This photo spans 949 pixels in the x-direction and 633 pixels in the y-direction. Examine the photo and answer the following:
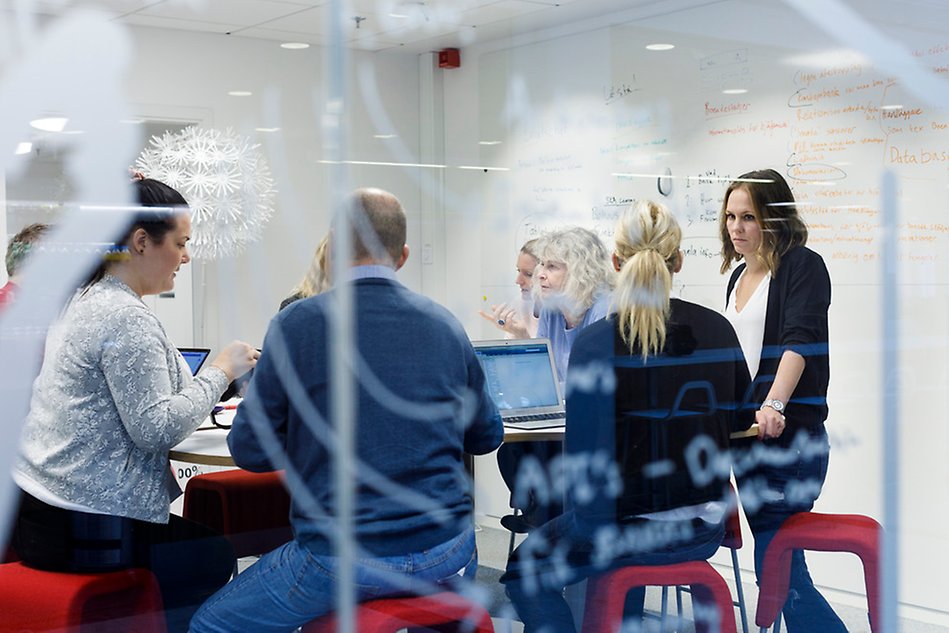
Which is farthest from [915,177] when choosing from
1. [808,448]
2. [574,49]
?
[574,49]

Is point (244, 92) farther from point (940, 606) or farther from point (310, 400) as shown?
point (940, 606)

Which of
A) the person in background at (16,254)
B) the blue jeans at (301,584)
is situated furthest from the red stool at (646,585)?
the person in background at (16,254)

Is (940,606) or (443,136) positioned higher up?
(443,136)

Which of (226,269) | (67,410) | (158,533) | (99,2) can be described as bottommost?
(158,533)

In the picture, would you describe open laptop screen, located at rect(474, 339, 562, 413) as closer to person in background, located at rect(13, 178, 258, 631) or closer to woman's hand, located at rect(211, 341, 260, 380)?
woman's hand, located at rect(211, 341, 260, 380)

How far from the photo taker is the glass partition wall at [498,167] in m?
2.22

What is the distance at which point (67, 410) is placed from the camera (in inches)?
84.2

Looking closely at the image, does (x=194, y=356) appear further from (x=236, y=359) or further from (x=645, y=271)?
(x=645, y=271)

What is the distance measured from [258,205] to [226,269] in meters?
0.15

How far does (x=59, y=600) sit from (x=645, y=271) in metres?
1.52

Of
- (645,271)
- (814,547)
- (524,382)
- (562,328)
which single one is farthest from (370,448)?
(814,547)

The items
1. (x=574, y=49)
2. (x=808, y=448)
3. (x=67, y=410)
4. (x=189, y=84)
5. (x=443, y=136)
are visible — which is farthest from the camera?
(x=808, y=448)

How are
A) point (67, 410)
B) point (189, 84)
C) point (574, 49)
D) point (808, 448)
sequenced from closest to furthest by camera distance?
point (67, 410), point (189, 84), point (574, 49), point (808, 448)

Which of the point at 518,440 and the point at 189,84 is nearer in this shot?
the point at 189,84
